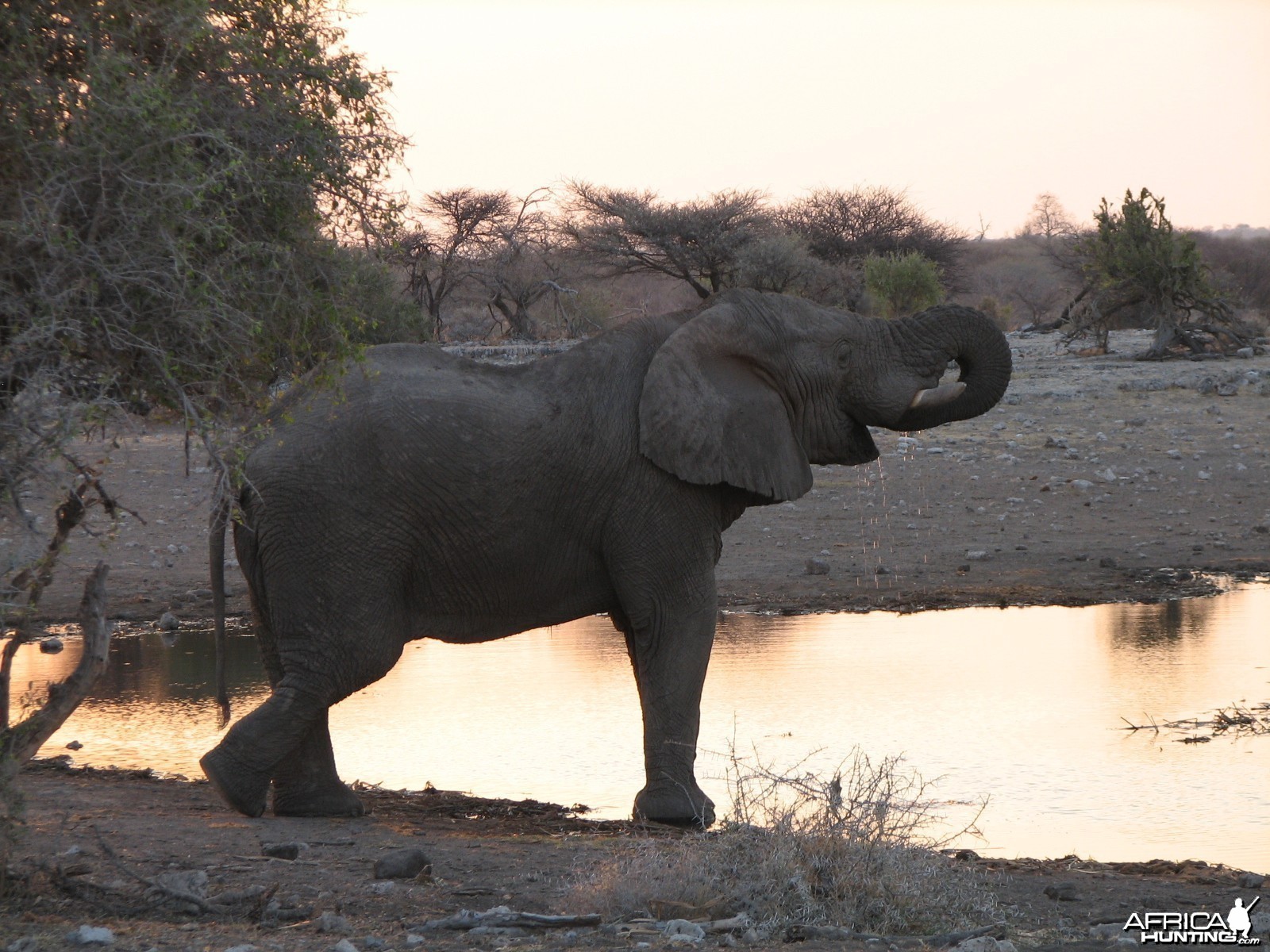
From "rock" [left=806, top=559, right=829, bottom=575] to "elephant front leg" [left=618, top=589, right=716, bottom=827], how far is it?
6129 mm

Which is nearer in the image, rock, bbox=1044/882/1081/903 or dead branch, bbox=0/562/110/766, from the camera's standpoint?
rock, bbox=1044/882/1081/903

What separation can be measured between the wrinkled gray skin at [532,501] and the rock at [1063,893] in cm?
156

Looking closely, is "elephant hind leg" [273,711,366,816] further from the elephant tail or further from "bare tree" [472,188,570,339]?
"bare tree" [472,188,570,339]

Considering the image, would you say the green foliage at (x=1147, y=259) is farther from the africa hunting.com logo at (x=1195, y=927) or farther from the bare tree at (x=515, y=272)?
→ the africa hunting.com logo at (x=1195, y=927)

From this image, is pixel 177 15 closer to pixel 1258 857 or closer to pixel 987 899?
pixel 987 899

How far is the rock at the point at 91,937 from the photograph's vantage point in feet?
14.2

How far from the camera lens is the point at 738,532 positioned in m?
14.5

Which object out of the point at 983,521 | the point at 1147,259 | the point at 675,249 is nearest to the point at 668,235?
the point at 675,249

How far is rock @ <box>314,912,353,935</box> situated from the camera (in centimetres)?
463

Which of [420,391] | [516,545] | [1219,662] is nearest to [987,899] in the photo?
[516,545]

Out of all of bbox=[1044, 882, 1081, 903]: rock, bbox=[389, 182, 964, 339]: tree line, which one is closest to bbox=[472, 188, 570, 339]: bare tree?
bbox=[389, 182, 964, 339]: tree line

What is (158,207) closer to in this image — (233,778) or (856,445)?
(233,778)

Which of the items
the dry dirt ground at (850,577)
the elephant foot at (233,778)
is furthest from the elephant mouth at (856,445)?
the elephant foot at (233,778)

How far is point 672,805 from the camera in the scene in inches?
268
